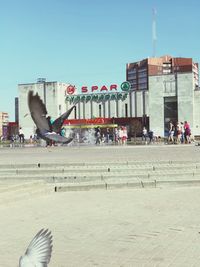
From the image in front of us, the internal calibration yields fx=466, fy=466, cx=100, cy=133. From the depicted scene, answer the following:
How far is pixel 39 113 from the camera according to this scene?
2291 cm

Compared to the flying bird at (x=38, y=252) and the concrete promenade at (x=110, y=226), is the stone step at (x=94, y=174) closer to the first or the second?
the concrete promenade at (x=110, y=226)

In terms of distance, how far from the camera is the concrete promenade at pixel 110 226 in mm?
5340

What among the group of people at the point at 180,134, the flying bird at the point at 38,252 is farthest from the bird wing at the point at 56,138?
the flying bird at the point at 38,252

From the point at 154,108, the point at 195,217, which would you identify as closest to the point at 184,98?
the point at 154,108

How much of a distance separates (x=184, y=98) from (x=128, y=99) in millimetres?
9119

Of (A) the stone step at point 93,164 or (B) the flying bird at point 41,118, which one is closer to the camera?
(A) the stone step at point 93,164

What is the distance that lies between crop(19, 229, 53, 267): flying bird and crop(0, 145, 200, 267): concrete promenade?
2.05 meters

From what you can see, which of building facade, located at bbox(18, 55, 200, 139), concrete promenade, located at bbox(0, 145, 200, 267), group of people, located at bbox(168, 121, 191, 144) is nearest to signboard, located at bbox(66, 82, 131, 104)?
building facade, located at bbox(18, 55, 200, 139)

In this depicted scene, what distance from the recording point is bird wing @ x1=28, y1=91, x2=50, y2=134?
22719mm

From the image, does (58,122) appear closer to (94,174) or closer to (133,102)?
(94,174)

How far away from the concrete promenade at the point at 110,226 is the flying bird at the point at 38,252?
2054mm

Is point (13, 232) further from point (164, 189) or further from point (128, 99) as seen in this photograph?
point (128, 99)

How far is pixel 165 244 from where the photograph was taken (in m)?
5.93

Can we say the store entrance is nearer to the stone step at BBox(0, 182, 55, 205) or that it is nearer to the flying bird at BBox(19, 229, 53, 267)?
the stone step at BBox(0, 182, 55, 205)
